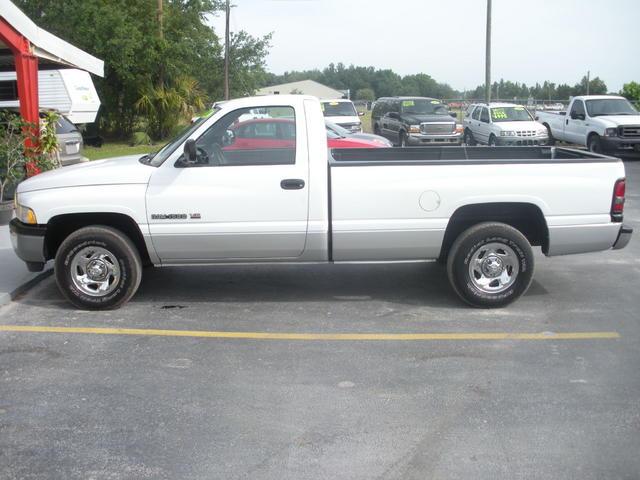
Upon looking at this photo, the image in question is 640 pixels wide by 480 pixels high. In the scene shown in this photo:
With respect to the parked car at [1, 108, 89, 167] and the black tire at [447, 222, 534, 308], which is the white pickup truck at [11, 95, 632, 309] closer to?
the black tire at [447, 222, 534, 308]

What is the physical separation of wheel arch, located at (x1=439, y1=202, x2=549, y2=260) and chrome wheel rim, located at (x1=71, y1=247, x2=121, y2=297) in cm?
301

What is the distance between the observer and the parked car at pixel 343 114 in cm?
2514

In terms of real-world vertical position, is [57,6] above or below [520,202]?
above

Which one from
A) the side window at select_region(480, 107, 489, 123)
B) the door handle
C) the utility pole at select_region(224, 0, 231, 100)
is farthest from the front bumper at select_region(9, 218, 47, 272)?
the utility pole at select_region(224, 0, 231, 100)

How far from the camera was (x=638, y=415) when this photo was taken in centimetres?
470

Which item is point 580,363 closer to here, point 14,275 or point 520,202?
point 520,202

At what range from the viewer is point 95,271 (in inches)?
271

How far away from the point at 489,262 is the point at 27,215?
4.18m

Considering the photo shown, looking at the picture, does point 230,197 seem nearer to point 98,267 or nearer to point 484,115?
point 98,267

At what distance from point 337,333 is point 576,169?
2604mm

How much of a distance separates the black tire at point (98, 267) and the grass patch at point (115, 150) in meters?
17.2

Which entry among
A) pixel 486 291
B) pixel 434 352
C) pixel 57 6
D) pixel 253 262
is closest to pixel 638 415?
pixel 434 352

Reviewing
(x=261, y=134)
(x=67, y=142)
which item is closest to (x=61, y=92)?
(x=67, y=142)

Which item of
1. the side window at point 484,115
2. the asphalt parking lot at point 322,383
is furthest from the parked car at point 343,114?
the asphalt parking lot at point 322,383
